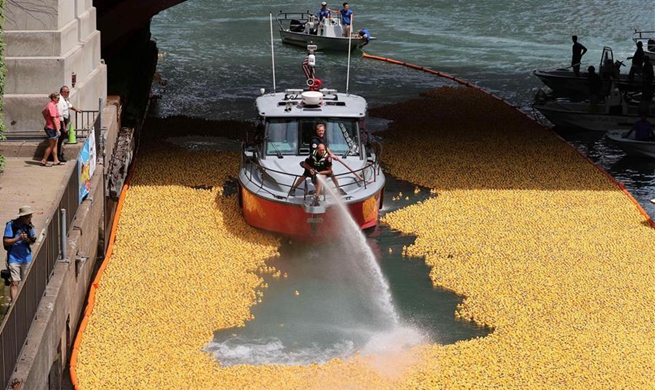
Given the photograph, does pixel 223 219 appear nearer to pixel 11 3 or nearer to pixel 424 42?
pixel 11 3

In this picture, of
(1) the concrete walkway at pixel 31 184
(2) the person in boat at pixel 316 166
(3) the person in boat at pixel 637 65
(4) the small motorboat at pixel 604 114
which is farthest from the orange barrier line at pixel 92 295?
(3) the person in boat at pixel 637 65

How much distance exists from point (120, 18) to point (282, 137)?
16339mm

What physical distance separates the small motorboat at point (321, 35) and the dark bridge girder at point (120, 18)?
13.7 m

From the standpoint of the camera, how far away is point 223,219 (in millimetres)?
24734

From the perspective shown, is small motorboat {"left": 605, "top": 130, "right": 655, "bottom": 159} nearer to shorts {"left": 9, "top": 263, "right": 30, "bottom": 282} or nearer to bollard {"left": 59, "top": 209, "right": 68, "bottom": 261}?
bollard {"left": 59, "top": 209, "right": 68, "bottom": 261}

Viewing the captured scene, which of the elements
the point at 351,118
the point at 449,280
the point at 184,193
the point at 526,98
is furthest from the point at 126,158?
the point at 526,98

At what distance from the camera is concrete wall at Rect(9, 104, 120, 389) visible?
1399 cm

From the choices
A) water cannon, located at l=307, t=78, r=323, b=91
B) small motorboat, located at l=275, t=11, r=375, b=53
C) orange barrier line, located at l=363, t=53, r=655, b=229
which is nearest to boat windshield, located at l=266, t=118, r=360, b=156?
water cannon, located at l=307, t=78, r=323, b=91

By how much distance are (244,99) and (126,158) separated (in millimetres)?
15020

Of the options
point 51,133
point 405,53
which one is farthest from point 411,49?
point 51,133

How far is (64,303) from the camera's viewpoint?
16797 millimetres

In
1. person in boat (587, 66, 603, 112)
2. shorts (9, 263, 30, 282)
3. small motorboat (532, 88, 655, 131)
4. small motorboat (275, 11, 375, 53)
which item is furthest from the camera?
small motorboat (275, 11, 375, 53)

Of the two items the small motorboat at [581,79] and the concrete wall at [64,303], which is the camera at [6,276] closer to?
the concrete wall at [64,303]

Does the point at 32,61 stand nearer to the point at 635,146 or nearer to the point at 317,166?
the point at 317,166
